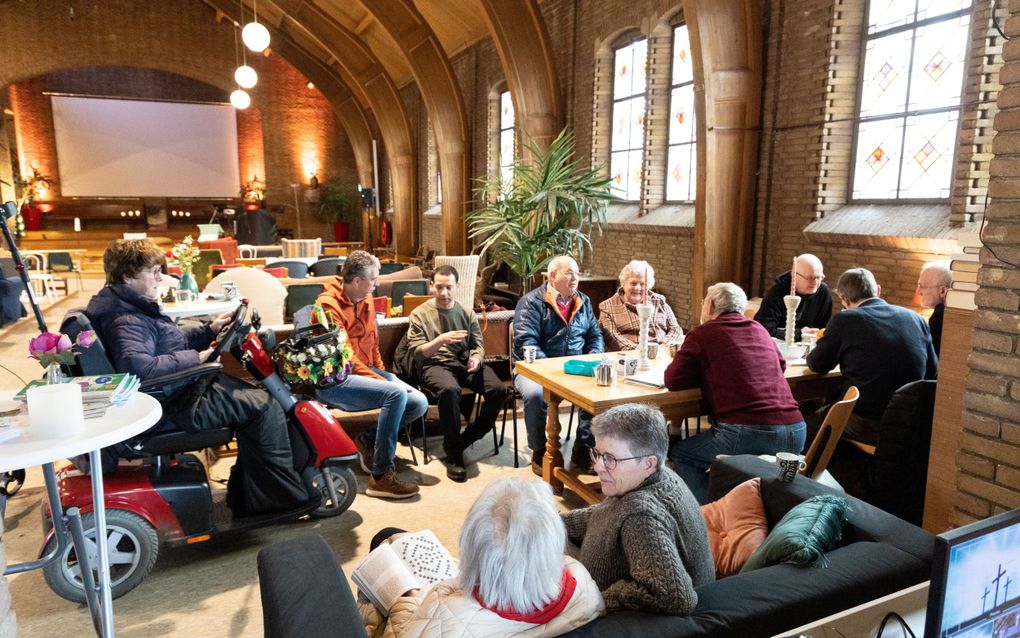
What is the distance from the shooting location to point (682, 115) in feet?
25.5

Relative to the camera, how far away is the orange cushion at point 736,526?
6.95 feet

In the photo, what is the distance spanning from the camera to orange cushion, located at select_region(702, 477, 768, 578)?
6.95 ft

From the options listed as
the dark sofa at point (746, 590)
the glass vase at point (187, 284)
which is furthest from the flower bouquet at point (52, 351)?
the glass vase at point (187, 284)

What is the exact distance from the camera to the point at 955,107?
4875 millimetres

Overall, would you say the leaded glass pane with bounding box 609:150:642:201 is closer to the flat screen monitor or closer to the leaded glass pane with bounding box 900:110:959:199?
the leaded glass pane with bounding box 900:110:959:199

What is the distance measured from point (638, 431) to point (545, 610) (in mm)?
563

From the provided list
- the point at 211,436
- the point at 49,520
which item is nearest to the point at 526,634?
the point at 211,436

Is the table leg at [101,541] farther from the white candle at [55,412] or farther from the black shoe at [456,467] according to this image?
the black shoe at [456,467]

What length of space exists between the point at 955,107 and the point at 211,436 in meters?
5.22

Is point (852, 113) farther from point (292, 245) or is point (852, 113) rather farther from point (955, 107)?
point (292, 245)

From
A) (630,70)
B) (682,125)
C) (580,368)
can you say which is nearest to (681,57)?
(682,125)

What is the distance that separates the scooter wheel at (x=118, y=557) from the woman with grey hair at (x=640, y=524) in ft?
6.13

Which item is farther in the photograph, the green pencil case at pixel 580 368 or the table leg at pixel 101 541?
the green pencil case at pixel 580 368

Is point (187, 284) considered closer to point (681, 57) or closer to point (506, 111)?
point (681, 57)
